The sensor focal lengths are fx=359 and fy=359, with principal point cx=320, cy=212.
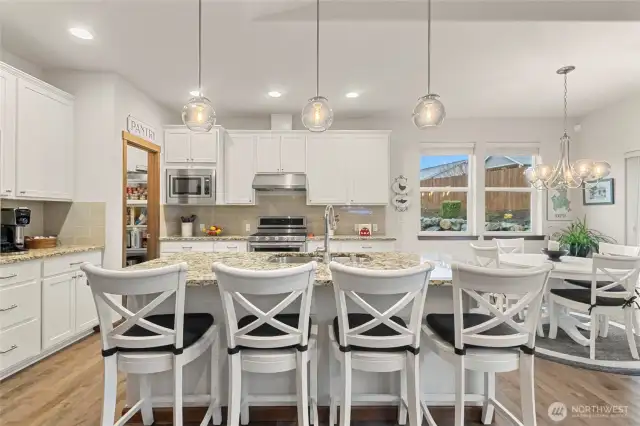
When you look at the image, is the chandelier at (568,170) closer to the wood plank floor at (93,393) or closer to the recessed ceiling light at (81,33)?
the wood plank floor at (93,393)

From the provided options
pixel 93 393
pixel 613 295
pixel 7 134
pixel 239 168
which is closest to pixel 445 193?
pixel 613 295

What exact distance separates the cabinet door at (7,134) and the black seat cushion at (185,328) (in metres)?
2.03

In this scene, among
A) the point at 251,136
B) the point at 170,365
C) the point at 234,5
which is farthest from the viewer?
the point at 251,136

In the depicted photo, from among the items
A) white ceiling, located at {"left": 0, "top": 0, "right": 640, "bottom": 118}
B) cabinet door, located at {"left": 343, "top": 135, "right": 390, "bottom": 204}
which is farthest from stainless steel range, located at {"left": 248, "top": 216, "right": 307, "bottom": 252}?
white ceiling, located at {"left": 0, "top": 0, "right": 640, "bottom": 118}

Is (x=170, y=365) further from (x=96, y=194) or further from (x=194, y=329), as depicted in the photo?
(x=96, y=194)

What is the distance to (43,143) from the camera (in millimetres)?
3354

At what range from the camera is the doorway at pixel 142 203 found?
15.8 feet

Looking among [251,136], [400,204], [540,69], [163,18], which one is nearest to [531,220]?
[400,204]

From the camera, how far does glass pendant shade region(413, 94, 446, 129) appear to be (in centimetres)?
234

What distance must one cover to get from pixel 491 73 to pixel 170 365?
3889mm

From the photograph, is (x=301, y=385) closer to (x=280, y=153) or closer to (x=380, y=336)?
(x=380, y=336)

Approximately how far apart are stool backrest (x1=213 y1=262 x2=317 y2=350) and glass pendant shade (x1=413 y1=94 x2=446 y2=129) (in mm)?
1324

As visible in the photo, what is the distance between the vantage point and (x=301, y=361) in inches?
67.0

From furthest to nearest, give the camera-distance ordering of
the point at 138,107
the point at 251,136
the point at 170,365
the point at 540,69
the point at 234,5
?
the point at 251,136
the point at 138,107
the point at 540,69
the point at 234,5
the point at 170,365
